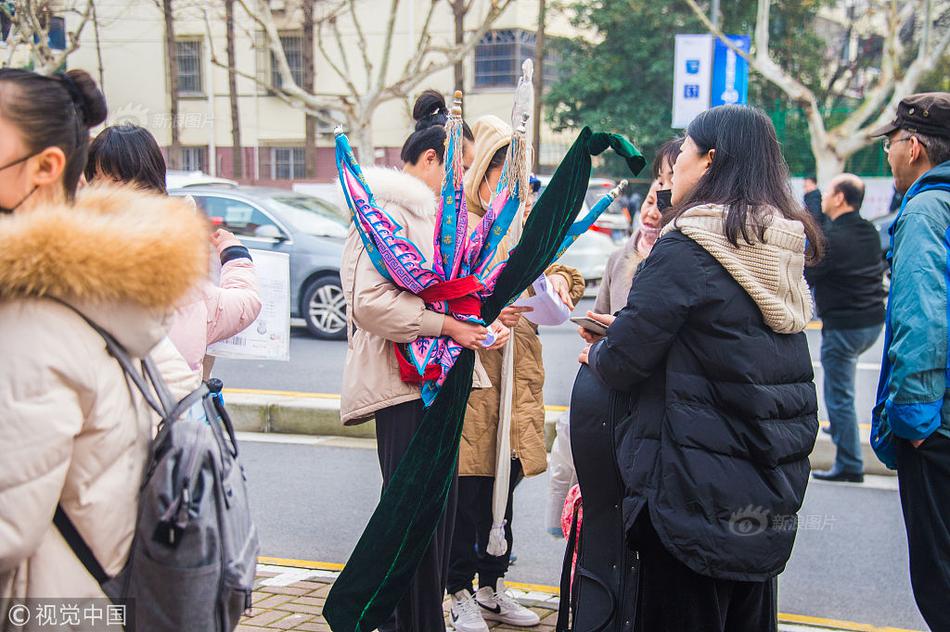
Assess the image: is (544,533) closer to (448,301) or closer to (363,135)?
(448,301)

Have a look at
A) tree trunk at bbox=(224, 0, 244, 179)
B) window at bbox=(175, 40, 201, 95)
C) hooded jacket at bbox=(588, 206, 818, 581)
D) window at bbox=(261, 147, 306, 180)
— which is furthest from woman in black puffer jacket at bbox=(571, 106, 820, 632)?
window at bbox=(261, 147, 306, 180)

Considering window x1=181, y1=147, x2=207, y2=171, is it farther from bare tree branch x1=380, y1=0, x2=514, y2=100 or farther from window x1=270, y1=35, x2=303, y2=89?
bare tree branch x1=380, y1=0, x2=514, y2=100

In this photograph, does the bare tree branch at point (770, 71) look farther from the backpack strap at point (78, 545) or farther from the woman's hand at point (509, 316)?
the backpack strap at point (78, 545)

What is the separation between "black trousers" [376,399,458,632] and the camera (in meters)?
3.20

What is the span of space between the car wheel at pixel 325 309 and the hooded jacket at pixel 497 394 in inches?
282

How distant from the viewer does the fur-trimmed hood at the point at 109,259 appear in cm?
158

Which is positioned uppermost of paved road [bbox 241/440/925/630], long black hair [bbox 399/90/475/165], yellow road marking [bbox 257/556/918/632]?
long black hair [bbox 399/90/475/165]

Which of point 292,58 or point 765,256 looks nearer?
point 765,256

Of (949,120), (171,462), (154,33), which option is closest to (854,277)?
(949,120)

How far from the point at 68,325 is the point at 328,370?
7584mm

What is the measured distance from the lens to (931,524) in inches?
118

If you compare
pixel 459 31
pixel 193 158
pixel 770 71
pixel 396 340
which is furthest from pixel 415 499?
pixel 193 158

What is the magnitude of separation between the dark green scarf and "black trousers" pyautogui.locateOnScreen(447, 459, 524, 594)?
69 centimetres

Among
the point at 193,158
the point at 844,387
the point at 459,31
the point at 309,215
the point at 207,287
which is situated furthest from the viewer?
the point at 193,158
